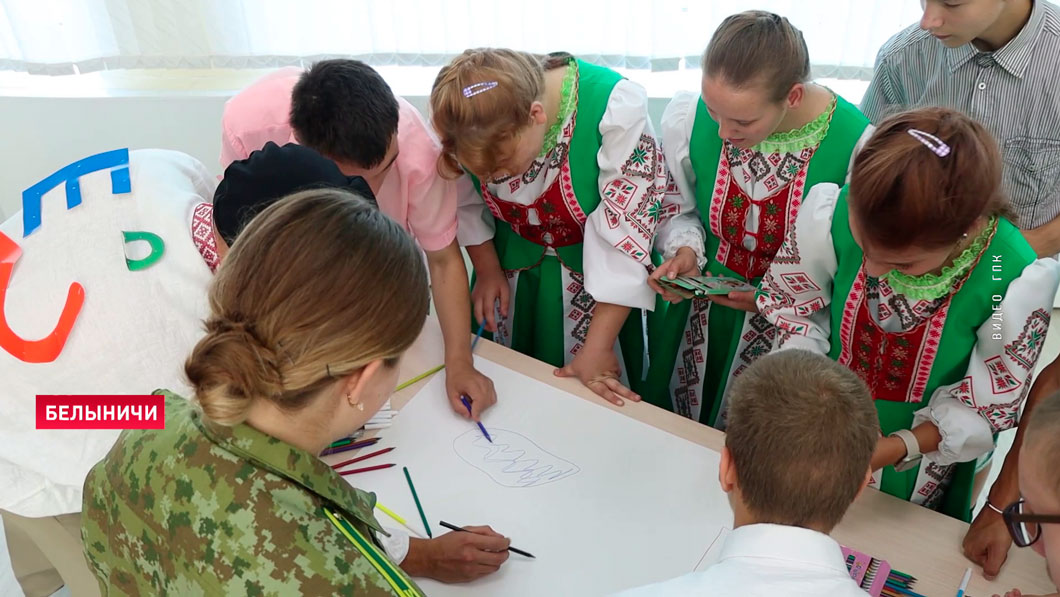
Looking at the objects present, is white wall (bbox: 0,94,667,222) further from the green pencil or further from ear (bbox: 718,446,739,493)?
ear (bbox: 718,446,739,493)

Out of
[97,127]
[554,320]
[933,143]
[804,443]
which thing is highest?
[933,143]

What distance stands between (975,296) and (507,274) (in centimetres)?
99

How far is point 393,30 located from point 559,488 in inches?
75.3

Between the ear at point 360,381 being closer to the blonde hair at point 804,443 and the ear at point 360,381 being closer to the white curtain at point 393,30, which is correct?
the blonde hair at point 804,443

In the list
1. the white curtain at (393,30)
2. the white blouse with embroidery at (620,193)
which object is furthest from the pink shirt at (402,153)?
the white curtain at (393,30)

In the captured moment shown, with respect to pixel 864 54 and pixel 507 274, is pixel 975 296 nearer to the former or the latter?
pixel 507 274

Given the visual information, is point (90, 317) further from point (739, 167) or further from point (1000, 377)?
point (1000, 377)

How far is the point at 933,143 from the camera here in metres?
1.05

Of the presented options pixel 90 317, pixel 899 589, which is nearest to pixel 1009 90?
pixel 899 589

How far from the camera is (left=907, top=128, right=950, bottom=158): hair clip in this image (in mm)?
1043

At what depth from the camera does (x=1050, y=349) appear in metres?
2.81

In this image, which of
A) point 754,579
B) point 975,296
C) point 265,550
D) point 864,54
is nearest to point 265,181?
point 265,550

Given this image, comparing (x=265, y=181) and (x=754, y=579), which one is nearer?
(x=754, y=579)

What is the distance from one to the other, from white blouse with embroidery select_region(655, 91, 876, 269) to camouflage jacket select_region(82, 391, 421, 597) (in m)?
0.98
